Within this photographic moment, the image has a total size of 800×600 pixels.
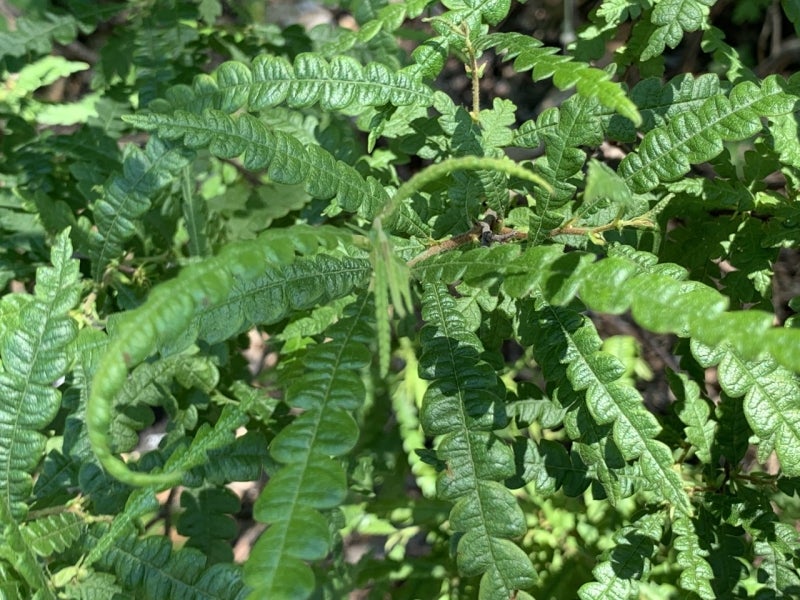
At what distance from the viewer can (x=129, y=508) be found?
1.08 m

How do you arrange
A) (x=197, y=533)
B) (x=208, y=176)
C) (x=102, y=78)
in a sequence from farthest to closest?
(x=208, y=176) → (x=102, y=78) → (x=197, y=533)

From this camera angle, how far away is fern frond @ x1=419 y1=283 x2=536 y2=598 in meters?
0.97

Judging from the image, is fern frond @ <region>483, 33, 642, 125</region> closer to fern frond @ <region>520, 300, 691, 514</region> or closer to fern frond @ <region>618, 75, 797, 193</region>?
fern frond @ <region>618, 75, 797, 193</region>

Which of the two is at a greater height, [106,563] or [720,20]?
[720,20]

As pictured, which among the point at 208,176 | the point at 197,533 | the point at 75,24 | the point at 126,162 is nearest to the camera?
the point at 126,162

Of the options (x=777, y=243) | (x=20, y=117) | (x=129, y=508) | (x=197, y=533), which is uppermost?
(x=777, y=243)

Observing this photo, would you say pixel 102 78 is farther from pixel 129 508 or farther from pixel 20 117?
pixel 129 508

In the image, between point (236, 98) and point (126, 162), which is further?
point (126, 162)

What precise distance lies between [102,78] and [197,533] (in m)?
1.36

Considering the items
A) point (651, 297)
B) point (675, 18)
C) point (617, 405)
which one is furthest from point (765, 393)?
point (675, 18)

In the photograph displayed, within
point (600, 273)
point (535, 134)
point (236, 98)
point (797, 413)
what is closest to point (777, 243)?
point (797, 413)

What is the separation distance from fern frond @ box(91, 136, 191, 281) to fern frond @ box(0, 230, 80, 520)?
9.8 inches

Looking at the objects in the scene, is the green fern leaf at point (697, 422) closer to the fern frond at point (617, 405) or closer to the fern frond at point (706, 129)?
the fern frond at point (617, 405)

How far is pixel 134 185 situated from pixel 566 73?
0.83 metres
